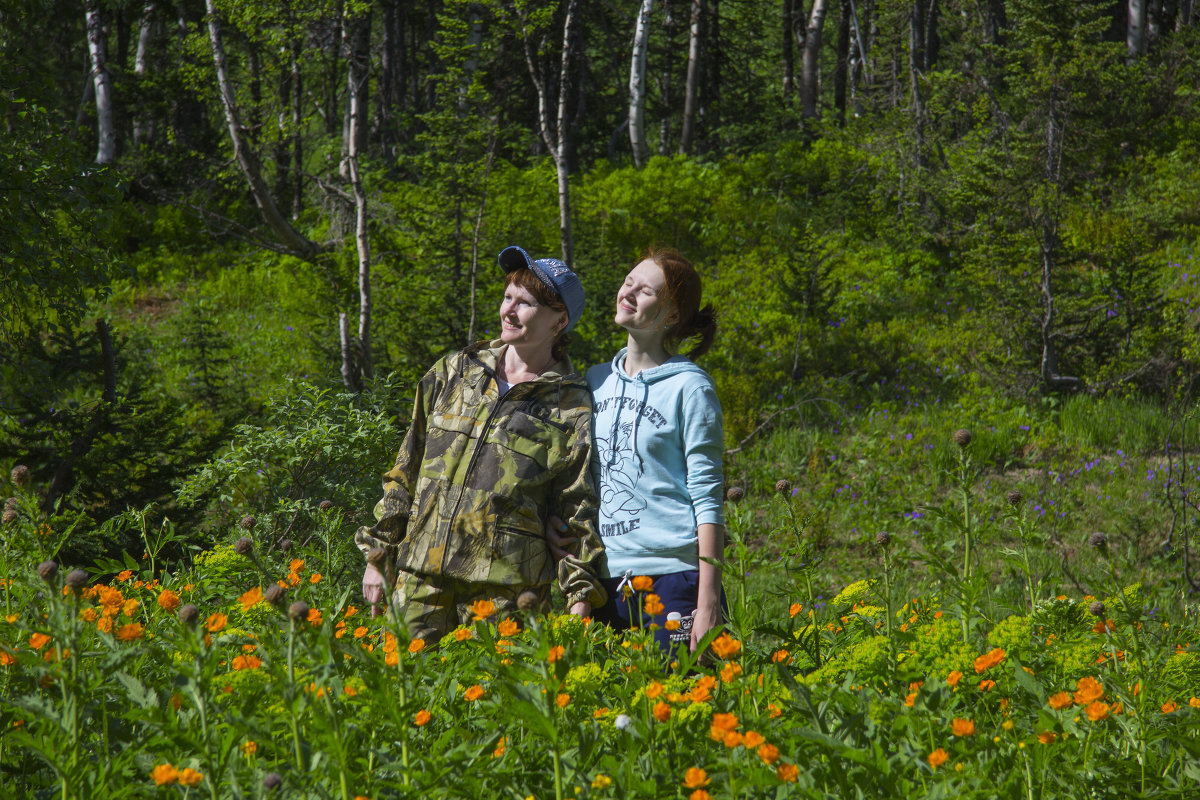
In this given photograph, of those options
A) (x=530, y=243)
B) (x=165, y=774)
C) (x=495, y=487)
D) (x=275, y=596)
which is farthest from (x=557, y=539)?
(x=530, y=243)

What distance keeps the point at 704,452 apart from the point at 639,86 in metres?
10.8

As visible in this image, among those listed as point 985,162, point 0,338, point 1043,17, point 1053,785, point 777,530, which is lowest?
point 777,530

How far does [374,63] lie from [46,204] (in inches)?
109

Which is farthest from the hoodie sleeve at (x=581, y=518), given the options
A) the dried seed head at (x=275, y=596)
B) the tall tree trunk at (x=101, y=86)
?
Result: the tall tree trunk at (x=101, y=86)

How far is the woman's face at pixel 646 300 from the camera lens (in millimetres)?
2566

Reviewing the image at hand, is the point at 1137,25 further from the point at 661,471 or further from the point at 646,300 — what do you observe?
the point at 661,471

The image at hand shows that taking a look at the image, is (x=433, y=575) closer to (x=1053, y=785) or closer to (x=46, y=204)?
(x=1053, y=785)

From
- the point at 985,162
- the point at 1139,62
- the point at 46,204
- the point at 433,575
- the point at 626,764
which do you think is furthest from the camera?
the point at 1139,62

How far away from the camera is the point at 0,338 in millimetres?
4828

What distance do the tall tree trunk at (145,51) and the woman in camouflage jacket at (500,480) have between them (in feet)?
42.2

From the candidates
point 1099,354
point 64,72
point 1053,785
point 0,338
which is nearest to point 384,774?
point 1053,785

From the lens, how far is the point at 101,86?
40.7 ft

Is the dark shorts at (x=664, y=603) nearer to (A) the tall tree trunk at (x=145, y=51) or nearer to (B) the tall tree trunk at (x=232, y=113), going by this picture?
(B) the tall tree trunk at (x=232, y=113)

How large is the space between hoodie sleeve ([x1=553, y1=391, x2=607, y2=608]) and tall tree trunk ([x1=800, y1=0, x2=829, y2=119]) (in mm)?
12781
